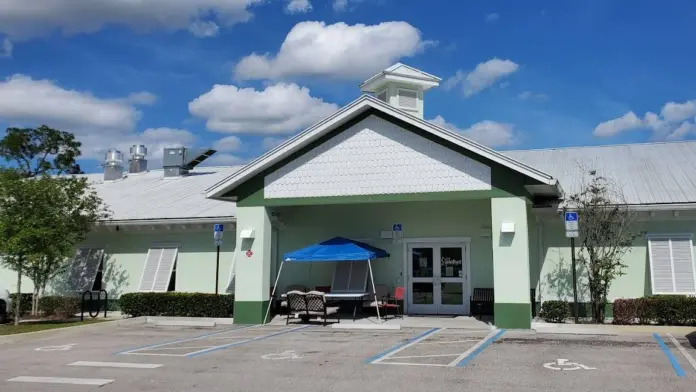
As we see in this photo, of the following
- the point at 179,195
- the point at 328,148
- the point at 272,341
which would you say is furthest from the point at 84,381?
the point at 179,195

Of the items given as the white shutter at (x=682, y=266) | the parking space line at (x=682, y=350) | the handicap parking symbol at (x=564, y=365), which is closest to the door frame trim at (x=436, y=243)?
the white shutter at (x=682, y=266)

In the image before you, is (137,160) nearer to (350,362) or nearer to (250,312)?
(250,312)

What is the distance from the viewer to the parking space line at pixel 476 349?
10.3 meters

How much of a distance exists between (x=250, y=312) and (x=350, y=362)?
711cm

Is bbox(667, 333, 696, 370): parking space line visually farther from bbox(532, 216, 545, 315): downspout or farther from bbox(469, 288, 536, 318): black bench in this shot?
bbox(532, 216, 545, 315): downspout

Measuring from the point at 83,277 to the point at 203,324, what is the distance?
279 inches

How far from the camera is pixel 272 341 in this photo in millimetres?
13312

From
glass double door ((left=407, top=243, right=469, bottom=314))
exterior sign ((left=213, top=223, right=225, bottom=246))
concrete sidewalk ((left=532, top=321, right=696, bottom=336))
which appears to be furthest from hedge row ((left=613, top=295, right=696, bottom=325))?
exterior sign ((left=213, top=223, right=225, bottom=246))

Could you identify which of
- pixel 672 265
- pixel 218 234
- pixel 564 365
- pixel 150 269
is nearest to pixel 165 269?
pixel 150 269

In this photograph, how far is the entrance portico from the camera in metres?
→ 15.1

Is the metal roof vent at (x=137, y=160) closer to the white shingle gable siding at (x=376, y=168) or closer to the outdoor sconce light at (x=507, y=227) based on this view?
the white shingle gable siding at (x=376, y=168)

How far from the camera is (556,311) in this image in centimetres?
1523

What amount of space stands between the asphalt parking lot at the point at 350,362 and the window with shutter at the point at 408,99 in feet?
29.4

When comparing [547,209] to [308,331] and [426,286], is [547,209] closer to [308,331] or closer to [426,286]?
[426,286]
